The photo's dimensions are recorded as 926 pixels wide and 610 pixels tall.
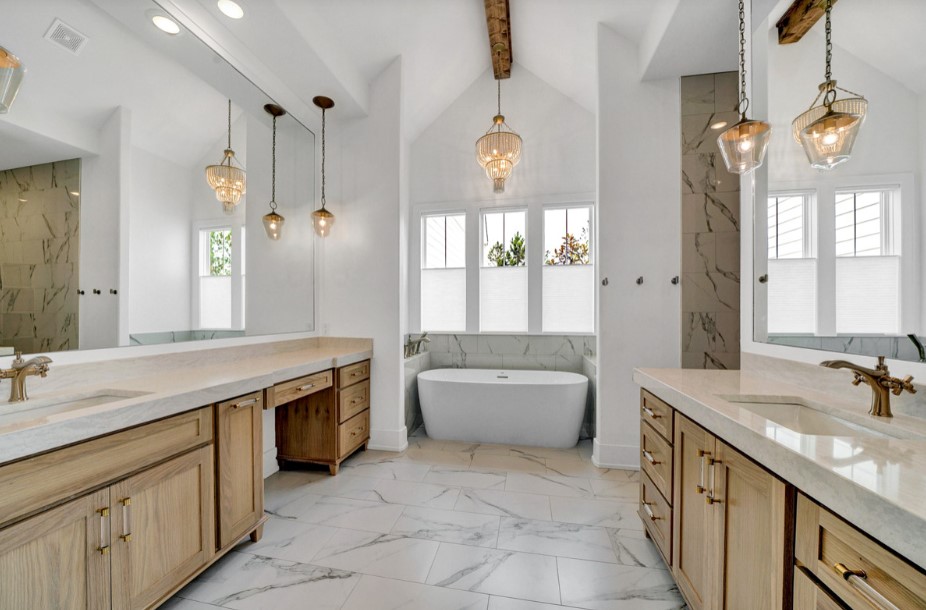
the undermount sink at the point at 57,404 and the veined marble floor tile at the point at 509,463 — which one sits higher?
the undermount sink at the point at 57,404

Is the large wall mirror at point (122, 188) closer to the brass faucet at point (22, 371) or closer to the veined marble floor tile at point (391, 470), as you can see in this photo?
the brass faucet at point (22, 371)

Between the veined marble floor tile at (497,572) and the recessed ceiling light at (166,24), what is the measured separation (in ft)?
10.1

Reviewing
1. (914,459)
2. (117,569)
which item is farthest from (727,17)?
(117,569)

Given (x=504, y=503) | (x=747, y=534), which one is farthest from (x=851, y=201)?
(x=504, y=503)

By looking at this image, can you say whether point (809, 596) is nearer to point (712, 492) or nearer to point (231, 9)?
point (712, 492)

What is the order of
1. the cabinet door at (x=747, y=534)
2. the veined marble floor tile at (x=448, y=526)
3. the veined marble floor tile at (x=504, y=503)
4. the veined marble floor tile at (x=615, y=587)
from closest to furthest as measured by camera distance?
the cabinet door at (x=747, y=534) → the veined marble floor tile at (x=615, y=587) → the veined marble floor tile at (x=448, y=526) → the veined marble floor tile at (x=504, y=503)

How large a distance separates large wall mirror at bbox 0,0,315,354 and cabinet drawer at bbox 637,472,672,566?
8.41ft

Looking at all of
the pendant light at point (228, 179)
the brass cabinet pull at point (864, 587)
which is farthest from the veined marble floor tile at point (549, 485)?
the pendant light at point (228, 179)

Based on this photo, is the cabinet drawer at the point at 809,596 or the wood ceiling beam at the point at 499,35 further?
the wood ceiling beam at the point at 499,35

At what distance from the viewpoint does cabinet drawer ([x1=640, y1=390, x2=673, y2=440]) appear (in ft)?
4.89

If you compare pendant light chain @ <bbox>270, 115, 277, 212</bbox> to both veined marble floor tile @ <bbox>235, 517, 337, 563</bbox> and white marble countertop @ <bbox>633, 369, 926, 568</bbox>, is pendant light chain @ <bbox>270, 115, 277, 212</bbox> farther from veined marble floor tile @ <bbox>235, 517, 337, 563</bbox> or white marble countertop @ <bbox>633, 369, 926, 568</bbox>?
white marble countertop @ <bbox>633, 369, 926, 568</bbox>

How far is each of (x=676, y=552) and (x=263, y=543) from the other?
192cm

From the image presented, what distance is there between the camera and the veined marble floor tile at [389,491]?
2.22m

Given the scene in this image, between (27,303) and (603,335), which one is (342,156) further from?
(603,335)
